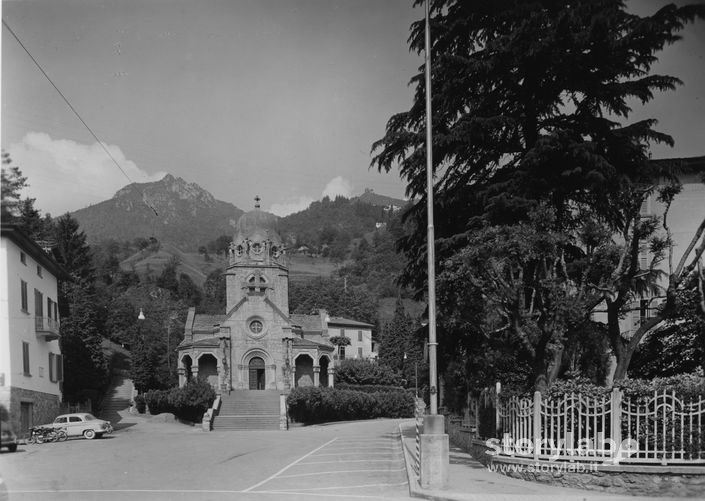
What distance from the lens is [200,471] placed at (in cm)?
1723

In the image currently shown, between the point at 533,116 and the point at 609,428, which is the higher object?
the point at 533,116

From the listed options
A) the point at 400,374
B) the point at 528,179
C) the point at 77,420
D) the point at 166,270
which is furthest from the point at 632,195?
the point at 400,374

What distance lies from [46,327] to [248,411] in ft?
107

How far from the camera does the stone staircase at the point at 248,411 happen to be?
42.7 meters

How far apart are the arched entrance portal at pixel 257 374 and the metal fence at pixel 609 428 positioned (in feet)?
126

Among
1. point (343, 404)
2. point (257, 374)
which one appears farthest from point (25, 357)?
point (257, 374)

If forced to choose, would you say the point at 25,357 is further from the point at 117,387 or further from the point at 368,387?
the point at 368,387

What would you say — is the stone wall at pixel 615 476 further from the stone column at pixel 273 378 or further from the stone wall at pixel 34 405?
the stone column at pixel 273 378

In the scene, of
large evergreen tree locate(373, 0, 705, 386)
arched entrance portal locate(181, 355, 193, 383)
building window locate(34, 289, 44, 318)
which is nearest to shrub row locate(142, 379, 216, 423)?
arched entrance portal locate(181, 355, 193, 383)

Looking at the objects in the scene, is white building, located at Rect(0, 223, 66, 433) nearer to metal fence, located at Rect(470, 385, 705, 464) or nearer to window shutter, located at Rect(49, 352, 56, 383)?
window shutter, located at Rect(49, 352, 56, 383)

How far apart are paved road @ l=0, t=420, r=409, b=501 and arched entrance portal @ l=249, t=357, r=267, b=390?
26592 mm

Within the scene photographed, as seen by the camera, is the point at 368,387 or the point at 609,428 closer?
the point at 609,428

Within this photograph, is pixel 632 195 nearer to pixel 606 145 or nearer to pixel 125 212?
pixel 606 145

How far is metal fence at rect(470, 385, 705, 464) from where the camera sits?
1298 centimetres
